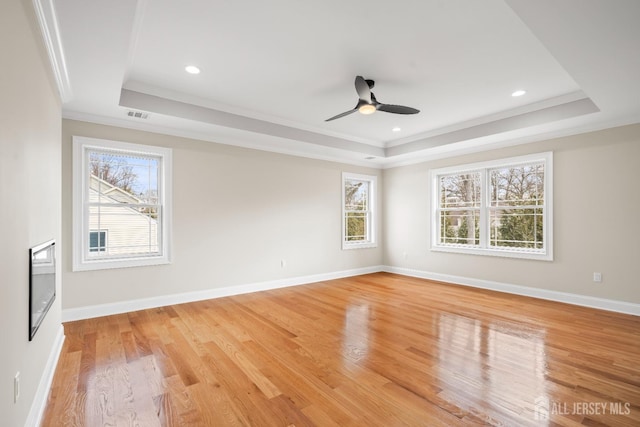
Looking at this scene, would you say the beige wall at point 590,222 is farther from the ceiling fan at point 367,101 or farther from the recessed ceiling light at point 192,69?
the recessed ceiling light at point 192,69

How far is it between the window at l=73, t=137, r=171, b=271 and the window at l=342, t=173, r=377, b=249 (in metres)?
3.53

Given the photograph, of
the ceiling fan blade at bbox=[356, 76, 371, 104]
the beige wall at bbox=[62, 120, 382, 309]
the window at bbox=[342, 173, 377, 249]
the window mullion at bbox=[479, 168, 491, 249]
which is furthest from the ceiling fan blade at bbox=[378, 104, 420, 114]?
the window at bbox=[342, 173, 377, 249]

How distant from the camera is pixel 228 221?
495 cm

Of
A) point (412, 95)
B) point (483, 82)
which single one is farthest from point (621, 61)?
point (412, 95)

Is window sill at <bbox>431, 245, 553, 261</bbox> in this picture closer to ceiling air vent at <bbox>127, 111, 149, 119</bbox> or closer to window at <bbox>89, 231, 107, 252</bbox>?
ceiling air vent at <bbox>127, 111, 149, 119</bbox>

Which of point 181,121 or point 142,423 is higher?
point 181,121

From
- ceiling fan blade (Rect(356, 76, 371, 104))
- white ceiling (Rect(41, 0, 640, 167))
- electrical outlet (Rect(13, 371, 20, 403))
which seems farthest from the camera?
ceiling fan blade (Rect(356, 76, 371, 104))

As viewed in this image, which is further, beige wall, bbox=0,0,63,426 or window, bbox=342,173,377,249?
window, bbox=342,173,377,249

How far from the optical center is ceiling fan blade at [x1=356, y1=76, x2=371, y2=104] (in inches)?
128

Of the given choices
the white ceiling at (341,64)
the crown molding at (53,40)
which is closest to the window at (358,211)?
the white ceiling at (341,64)

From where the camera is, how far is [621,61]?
263cm

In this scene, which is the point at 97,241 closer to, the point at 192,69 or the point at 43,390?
the point at 43,390

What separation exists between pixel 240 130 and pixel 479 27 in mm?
3226

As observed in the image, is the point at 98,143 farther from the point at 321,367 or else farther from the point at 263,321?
the point at 321,367
